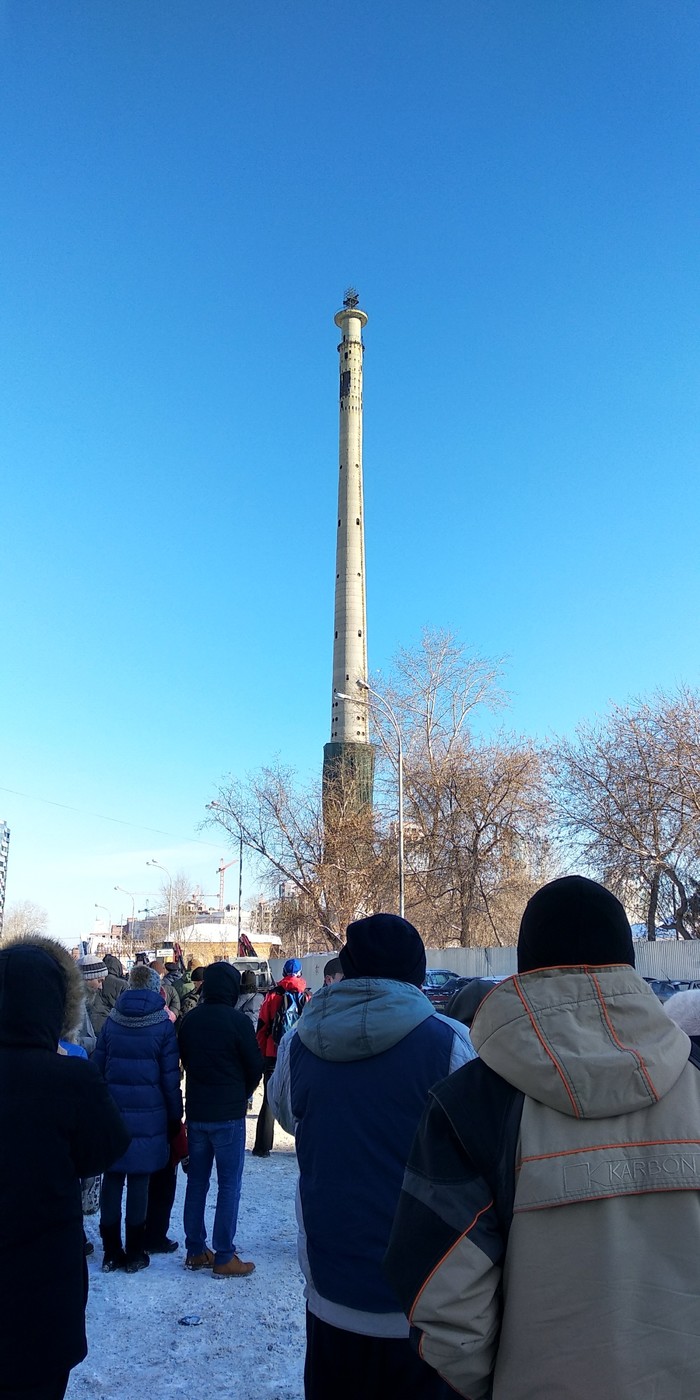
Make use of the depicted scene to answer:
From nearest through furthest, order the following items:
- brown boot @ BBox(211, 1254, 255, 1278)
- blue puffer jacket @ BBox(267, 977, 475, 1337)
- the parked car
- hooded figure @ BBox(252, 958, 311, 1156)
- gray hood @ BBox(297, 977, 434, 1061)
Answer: blue puffer jacket @ BBox(267, 977, 475, 1337)
gray hood @ BBox(297, 977, 434, 1061)
brown boot @ BBox(211, 1254, 255, 1278)
hooded figure @ BBox(252, 958, 311, 1156)
the parked car

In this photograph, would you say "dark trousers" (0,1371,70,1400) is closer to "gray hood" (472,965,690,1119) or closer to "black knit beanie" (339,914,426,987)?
"black knit beanie" (339,914,426,987)

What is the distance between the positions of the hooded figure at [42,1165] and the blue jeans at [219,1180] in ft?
10.4

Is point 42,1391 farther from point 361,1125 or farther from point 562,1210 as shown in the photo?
point 562,1210

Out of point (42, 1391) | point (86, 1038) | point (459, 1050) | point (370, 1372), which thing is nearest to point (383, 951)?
point (459, 1050)

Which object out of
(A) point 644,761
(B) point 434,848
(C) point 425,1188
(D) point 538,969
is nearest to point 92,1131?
(C) point 425,1188

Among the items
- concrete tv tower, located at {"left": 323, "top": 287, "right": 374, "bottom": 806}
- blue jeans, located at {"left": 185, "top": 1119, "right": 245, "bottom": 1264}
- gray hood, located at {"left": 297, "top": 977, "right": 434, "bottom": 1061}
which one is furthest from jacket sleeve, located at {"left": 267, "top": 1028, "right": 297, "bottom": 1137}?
concrete tv tower, located at {"left": 323, "top": 287, "right": 374, "bottom": 806}

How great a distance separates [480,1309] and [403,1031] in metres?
1.30

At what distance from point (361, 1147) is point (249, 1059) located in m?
3.58

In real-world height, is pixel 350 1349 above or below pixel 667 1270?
below

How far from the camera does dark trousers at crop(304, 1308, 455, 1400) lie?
2.93m

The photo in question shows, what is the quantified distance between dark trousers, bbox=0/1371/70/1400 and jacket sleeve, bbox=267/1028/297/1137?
99 centimetres

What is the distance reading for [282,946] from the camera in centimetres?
5106

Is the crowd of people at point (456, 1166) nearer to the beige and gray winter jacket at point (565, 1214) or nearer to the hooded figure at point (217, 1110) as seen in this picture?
the beige and gray winter jacket at point (565, 1214)

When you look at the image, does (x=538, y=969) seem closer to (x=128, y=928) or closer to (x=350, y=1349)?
(x=350, y=1349)
